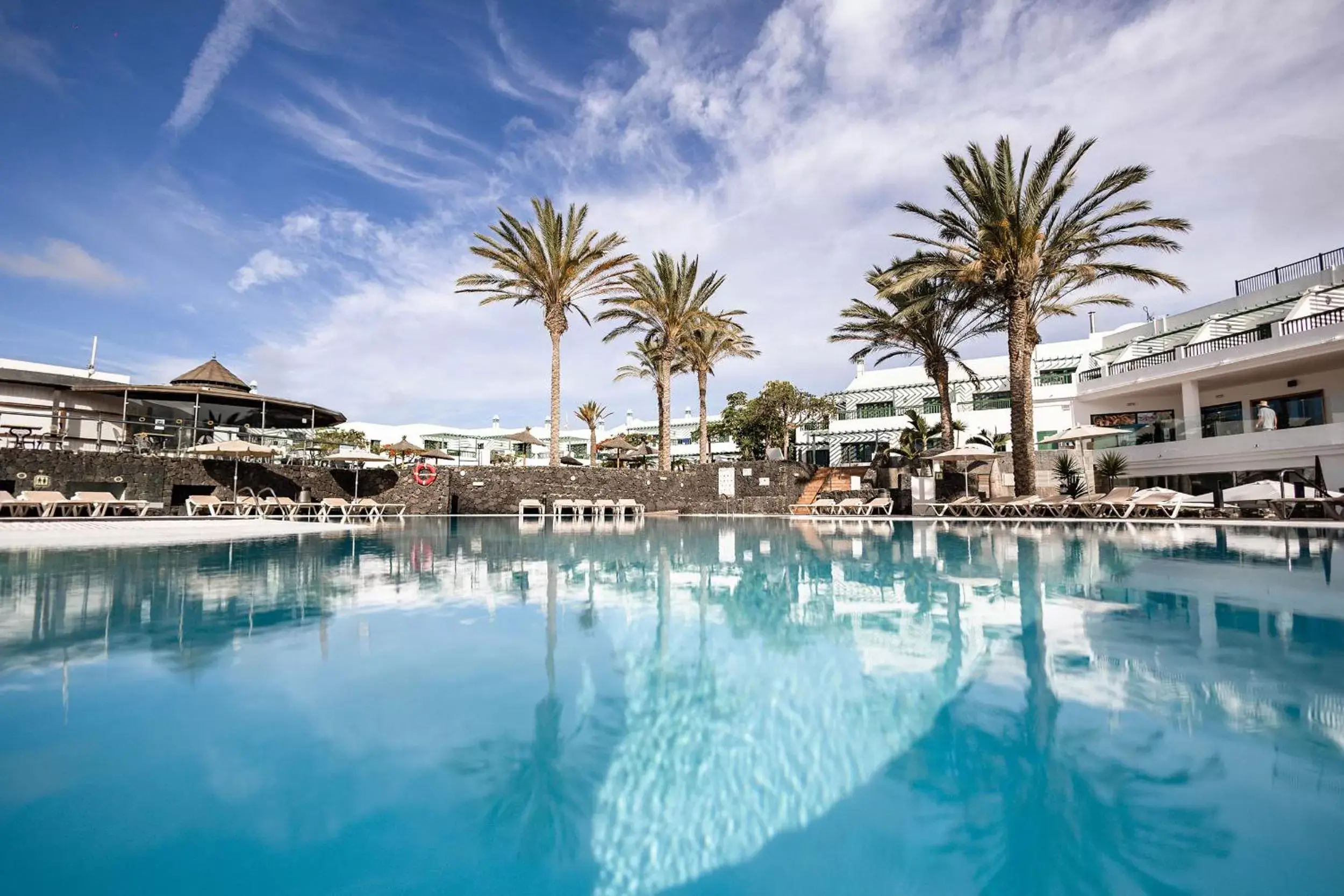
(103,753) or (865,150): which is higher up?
(865,150)

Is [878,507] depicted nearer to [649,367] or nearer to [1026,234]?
[1026,234]

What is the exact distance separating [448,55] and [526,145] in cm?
478

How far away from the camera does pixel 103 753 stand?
265 cm

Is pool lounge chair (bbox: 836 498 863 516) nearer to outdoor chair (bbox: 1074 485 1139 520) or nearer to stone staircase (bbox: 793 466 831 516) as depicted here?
stone staircase (bbox: 793 466 831 516)

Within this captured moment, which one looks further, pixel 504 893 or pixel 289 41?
pixel 289 41

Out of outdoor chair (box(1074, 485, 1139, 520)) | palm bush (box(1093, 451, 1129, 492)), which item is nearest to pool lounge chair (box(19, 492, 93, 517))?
outdoor chair (box(1074, 485, 1139, 520))

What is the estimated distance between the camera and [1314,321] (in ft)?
65.6

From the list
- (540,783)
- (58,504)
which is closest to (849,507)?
(540,783)

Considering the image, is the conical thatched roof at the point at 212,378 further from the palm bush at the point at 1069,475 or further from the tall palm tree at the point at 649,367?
the palm bush at the point at 1069,475

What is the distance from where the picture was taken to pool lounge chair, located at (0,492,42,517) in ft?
50.4

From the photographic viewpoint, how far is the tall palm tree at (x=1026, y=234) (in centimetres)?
1747

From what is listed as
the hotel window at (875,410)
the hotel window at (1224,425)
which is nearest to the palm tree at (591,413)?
the hotel window at (875,410)

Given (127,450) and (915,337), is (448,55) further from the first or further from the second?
(915,337)

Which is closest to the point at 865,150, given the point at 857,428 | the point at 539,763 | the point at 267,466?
the point at 539,763
